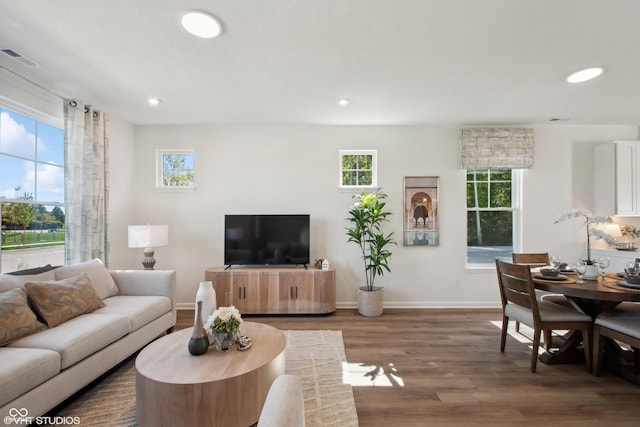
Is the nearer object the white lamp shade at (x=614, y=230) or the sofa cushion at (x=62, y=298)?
the sofa cushion at (x=62, y=298)

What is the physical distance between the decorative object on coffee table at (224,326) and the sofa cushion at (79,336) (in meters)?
0.89

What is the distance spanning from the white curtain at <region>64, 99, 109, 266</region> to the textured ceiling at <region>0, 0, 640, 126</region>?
10.6 inches

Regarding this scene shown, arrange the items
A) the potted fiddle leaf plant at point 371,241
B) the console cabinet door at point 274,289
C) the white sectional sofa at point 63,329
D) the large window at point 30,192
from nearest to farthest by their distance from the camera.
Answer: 1. the white sectional sofa at point 63,329
2. the large window at point 30,192
3. the console cabinet door at point 274,289
4. the potted fiddle leaf plant at point 371,241

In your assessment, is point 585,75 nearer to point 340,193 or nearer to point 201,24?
point 340,193

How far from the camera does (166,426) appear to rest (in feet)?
5.32

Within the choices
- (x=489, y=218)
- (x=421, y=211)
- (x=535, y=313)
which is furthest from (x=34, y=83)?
(x=489, y=218)

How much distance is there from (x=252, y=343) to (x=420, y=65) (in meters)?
2.70

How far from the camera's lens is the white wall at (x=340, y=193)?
14.3 feet

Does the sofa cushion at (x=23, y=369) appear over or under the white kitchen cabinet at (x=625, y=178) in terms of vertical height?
under

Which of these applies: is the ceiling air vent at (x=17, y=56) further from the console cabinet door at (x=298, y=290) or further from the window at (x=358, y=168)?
the window at (x=358, y=168)

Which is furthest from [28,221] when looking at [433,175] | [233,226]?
[433,175]

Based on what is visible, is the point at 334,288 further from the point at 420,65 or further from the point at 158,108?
the point at 158,108

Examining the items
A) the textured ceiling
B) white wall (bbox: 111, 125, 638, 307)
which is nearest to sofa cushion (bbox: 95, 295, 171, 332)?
white wall (bbox: 111, 125, 638, 307)

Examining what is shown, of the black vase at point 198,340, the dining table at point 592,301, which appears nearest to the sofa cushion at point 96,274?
the black vase at point 198,340
